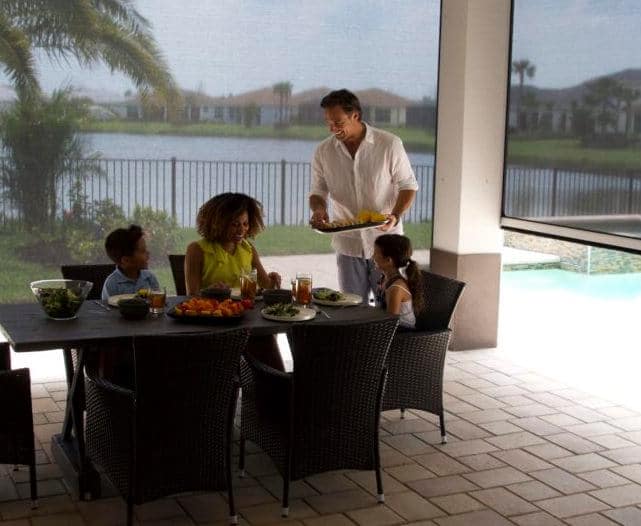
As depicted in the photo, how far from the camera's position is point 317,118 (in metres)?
7.17

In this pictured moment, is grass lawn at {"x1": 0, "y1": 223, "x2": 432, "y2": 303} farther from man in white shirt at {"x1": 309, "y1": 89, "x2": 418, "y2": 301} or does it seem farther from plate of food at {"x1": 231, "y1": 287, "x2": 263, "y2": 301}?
plate of food at {"x1": 231, "y1": 287, "x2": 263, "y2": 301}

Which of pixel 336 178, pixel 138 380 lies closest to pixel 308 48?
pixel 336 178

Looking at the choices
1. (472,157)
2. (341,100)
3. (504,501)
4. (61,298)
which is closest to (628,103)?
(472,157)

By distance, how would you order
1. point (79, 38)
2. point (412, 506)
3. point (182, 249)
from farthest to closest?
1. point (182, 249)
2. point (79, 38)
3. point (412, 506)

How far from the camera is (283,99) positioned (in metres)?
7.04

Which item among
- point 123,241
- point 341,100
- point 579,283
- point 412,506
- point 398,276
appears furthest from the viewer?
point 579,283

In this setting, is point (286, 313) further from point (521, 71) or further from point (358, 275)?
point (521, 71)

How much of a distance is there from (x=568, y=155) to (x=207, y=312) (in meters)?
3.28

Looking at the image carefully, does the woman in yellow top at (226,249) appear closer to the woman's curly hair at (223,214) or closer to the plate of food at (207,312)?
the woman's curly hair at (223,214)

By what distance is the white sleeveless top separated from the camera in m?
4.99

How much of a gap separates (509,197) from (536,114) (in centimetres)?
60

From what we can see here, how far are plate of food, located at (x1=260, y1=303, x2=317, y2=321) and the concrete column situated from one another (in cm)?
267

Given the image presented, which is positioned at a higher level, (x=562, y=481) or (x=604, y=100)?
(x=604, y=100)

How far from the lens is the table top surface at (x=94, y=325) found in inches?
160
